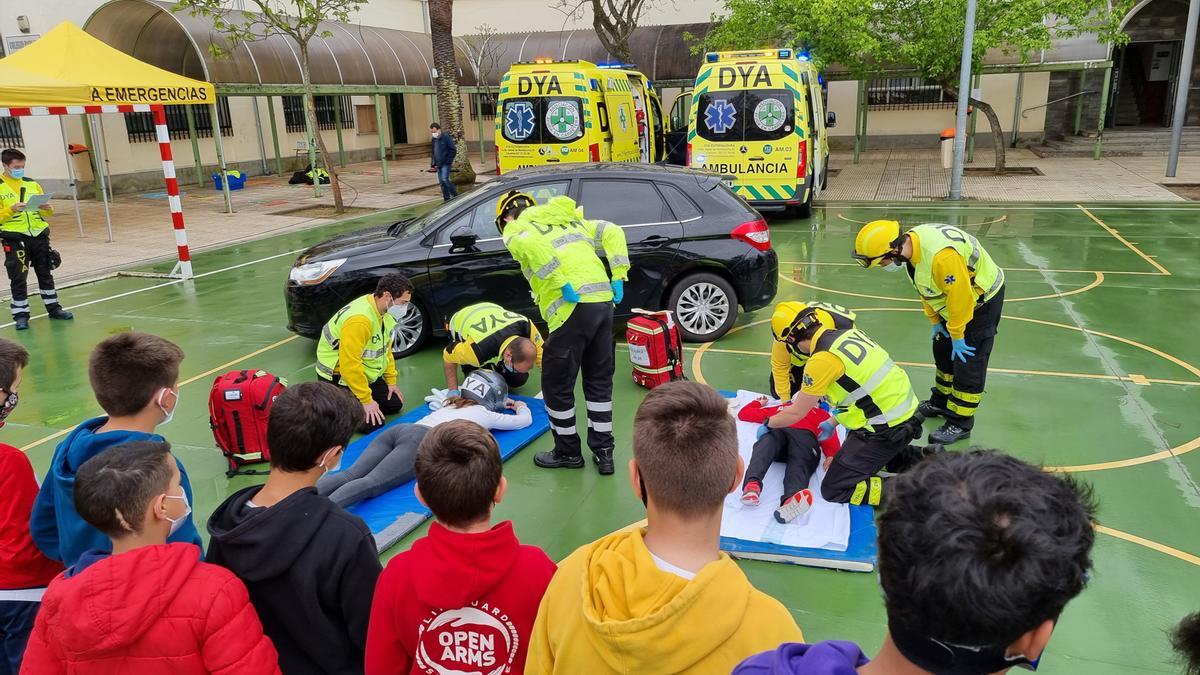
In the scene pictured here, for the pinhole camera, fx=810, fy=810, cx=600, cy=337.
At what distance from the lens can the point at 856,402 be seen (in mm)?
4574

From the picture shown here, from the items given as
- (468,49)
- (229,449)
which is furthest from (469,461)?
(468,49)

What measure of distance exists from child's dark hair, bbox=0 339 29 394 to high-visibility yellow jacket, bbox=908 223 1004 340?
4.85 meters

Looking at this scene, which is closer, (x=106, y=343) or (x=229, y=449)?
(x=106, y=343)

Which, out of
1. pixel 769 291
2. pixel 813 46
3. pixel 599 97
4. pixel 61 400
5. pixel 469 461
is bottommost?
pixel 61 400

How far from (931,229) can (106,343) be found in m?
4.73

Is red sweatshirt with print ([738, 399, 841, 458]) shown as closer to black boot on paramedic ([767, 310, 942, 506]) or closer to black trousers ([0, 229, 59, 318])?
black boot on paramedic ([767, 310, 942, 506])

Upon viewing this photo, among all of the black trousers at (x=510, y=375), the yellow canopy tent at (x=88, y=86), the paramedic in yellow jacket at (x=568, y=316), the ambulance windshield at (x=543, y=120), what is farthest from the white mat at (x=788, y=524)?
the ambulance windshield at (x=543, y=120)

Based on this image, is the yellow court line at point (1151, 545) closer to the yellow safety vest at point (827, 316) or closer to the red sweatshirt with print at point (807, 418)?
the red sweatshirt with print at point (807, 418)

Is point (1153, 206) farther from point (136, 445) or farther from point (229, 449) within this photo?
point (136, 445)

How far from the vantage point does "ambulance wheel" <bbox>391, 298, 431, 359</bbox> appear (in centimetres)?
767

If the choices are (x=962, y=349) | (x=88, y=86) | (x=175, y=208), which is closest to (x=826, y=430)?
(x=962, y=349)

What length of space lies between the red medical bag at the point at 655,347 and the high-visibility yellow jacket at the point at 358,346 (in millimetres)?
1944

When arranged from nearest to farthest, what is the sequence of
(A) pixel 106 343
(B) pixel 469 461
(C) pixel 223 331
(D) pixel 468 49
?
(B) pixel 469 461
(A) pixel 106 343
(C) pixel 223 331
(D) pixel 468 49

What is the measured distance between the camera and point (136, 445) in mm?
2355
